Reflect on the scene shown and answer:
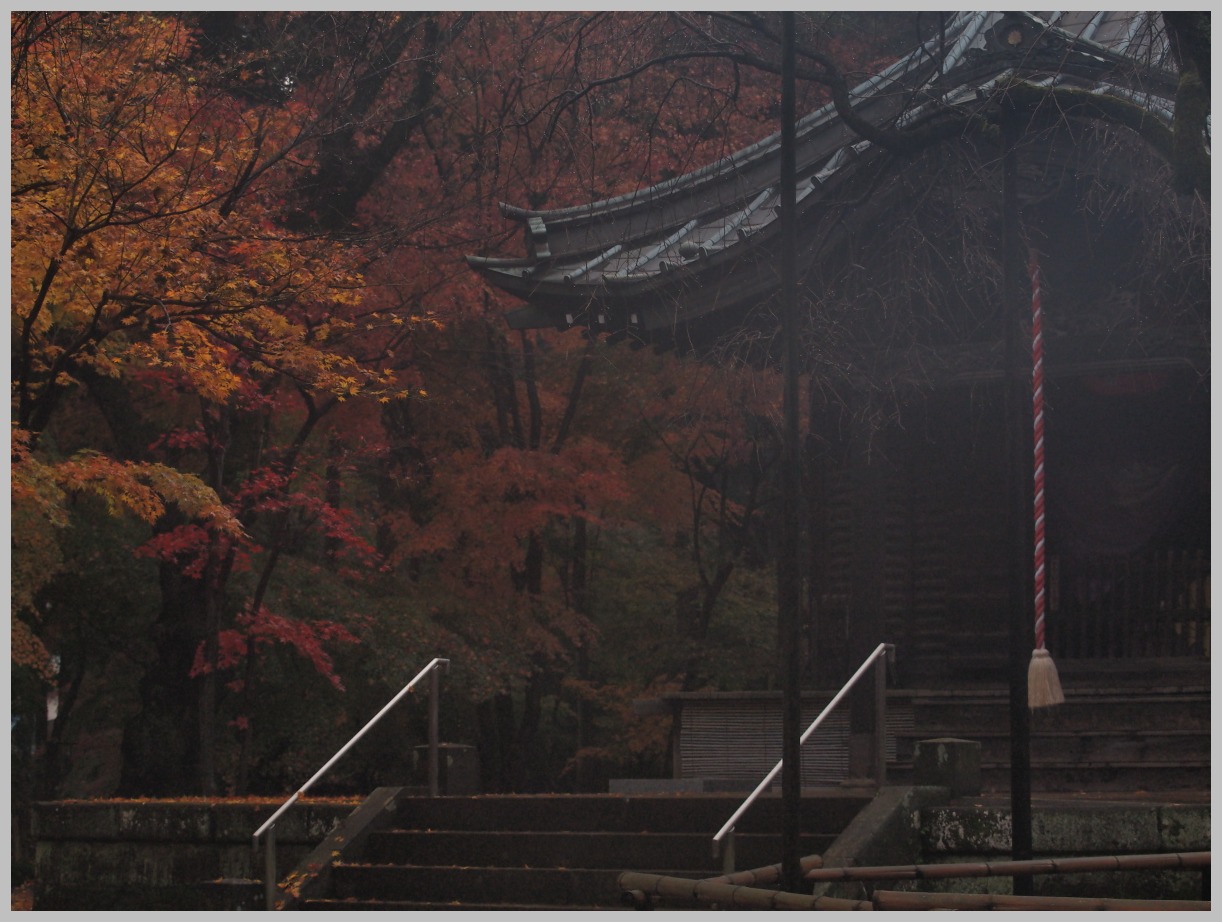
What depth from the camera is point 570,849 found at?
9.71 m

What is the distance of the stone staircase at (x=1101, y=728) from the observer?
1098 cm

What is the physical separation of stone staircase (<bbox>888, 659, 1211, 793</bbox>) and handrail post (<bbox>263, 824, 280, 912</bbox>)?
17.1ft

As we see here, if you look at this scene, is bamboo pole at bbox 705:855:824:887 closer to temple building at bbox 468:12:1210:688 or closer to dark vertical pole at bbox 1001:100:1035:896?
dark vertical pole at bbox 1001:100:1035:896

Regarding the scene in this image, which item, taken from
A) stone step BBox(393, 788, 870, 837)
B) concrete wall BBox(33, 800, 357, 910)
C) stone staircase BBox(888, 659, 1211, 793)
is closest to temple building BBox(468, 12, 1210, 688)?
stone staircase BBox(888, 659, 1211, 793)

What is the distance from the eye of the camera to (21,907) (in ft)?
55.0

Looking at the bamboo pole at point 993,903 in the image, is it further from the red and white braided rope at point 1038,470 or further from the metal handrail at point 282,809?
the metal handrail at point 282,809

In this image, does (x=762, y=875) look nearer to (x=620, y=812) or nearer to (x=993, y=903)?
(x=993, y=903)

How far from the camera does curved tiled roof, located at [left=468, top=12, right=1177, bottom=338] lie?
38.0 ft

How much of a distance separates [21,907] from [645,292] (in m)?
11.1

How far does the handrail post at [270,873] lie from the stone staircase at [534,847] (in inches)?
6.6

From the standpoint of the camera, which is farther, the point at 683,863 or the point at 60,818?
the point at 60,818

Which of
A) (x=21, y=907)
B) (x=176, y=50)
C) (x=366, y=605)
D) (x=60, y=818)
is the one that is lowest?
(x=21, y=907)

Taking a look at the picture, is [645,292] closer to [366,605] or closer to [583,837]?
[583,837]

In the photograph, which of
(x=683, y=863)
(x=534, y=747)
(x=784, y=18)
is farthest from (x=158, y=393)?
(x=784, y=18)
